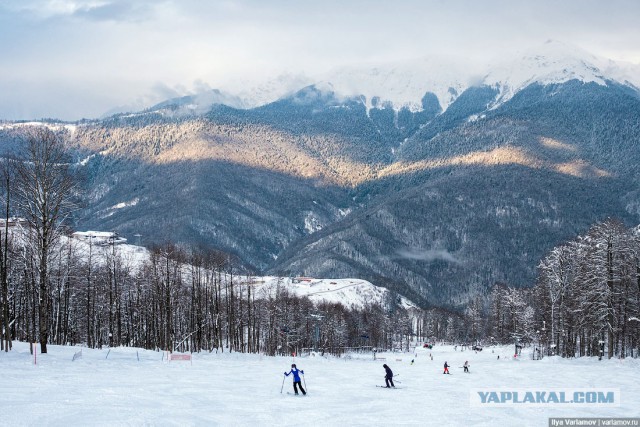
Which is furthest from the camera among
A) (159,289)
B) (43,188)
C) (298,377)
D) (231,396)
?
(159,289)

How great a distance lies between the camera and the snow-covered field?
24.8m

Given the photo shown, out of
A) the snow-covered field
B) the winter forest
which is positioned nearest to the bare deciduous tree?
the winter forest

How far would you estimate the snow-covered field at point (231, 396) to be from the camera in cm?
2478

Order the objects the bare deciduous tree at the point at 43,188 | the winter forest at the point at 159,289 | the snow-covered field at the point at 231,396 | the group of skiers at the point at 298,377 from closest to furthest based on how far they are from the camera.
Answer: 1. the snow-covered field at the point at 231,396
2. the group of skiers at the point at 298,377
3. the bare deciduous tree at the point at 43,188
4. the winter forest at the point at 159,289

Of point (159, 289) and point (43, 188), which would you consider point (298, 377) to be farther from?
point (159, 289)

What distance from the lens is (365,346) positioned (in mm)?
153625

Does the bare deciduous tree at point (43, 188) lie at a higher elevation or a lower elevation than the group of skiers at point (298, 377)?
higher

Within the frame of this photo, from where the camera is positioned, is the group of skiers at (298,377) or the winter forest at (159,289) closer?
the group of skiers at (298,377)

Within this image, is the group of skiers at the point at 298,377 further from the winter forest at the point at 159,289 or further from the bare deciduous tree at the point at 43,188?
the bare deciduous tree at the point at 43,188

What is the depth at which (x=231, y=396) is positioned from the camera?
107 ft

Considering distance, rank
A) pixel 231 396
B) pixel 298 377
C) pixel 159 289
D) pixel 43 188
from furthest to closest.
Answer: pixel 159 289, pixel 43 188, pixel 298 377, pixel 231 396

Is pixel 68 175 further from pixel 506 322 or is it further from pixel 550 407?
pixel 506 322

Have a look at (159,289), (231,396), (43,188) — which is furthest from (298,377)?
(159,289)

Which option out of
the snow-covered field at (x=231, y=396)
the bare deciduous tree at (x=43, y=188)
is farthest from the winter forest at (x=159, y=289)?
the snow-covered field at (x=231, y=396)
